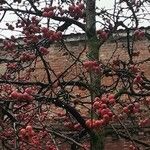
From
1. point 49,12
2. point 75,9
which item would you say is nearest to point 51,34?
point 49,12

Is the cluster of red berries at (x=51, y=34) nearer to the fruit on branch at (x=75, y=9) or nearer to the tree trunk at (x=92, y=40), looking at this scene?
the fruit on branch at (x=75, y=9)

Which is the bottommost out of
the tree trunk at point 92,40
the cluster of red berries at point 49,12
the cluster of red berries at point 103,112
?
the cluster of red berries at point 103,112

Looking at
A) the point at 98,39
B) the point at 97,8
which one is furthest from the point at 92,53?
the point at 97,8

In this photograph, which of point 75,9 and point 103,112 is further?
point 75,9

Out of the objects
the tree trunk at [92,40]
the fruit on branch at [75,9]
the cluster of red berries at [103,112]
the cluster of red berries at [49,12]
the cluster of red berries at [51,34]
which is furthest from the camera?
the tree trunk at [92,40]

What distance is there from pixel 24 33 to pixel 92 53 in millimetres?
1233

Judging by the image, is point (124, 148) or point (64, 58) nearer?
point (124, 148)

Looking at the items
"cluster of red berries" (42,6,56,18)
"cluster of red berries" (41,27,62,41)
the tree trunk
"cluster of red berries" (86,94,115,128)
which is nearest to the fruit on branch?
"cluster of red berries" (42,6,56,18)

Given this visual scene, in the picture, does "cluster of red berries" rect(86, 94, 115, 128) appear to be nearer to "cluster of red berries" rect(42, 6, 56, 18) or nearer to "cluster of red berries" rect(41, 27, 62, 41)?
"cluster of red berries" rect(41, 27, 62, 41)

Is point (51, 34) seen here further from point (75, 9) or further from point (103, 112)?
point (103, 112)

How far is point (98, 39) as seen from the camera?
7.83m

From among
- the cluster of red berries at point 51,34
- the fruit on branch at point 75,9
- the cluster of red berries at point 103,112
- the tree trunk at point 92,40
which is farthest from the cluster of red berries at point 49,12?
the cluster of red berries at point 103,112

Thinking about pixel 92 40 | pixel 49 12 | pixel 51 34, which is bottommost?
pixel 92 40

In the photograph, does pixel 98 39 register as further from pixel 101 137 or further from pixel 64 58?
pixel 64 58
